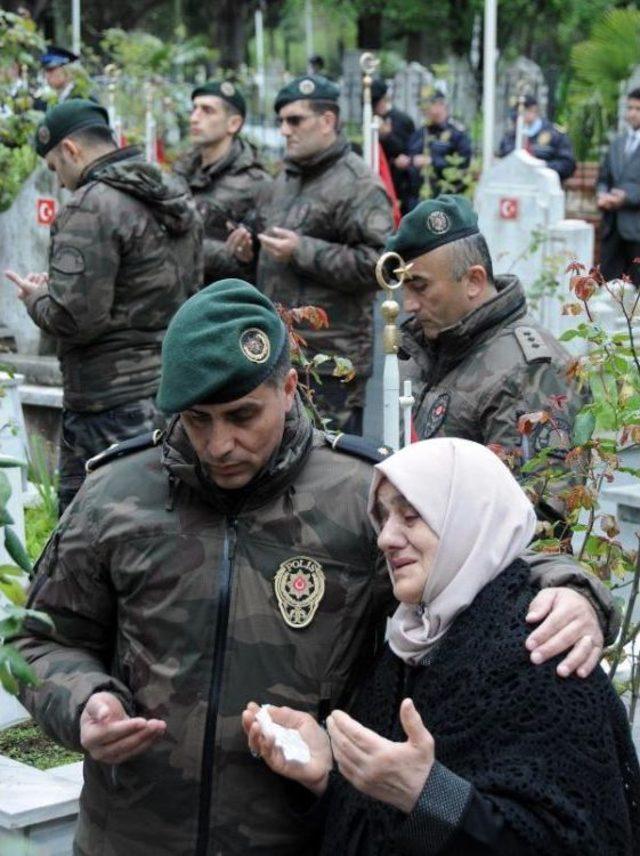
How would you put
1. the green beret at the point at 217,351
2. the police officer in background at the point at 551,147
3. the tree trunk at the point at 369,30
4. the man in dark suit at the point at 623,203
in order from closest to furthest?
1. the green beret at the point at 217,351
2. the man in dark suit at the point at 623,203
3. the police officer in background at the point at 551,147
4. the tree trunk at the point at 369,30

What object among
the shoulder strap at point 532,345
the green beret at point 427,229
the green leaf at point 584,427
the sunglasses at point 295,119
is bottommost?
the green leaf at point 584,427

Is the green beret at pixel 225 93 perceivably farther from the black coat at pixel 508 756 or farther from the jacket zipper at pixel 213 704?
the black coat at pixel 508 756

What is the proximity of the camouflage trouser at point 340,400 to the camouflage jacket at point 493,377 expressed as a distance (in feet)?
7.51

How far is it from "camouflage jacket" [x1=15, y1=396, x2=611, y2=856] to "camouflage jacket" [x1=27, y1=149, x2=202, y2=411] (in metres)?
3.52

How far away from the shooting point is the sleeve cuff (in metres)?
2.56

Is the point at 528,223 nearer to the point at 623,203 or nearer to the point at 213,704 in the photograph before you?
the point at 623,203

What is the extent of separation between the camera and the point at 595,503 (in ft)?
13.0

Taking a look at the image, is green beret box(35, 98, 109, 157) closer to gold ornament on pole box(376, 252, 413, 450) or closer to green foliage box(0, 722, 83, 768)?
green foliage box(0, 722, 83, 768)

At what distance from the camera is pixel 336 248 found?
7.70 meters

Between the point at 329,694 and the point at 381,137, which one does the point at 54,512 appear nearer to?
the point at 329,694

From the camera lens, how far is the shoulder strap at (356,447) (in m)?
3.17

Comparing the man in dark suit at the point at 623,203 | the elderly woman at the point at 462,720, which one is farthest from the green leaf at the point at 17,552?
the man in dark suit at the point at 623,203

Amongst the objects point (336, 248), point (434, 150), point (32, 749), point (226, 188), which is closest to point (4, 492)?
point (32, 749)

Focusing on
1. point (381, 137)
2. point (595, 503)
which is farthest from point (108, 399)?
point (381, 137)
